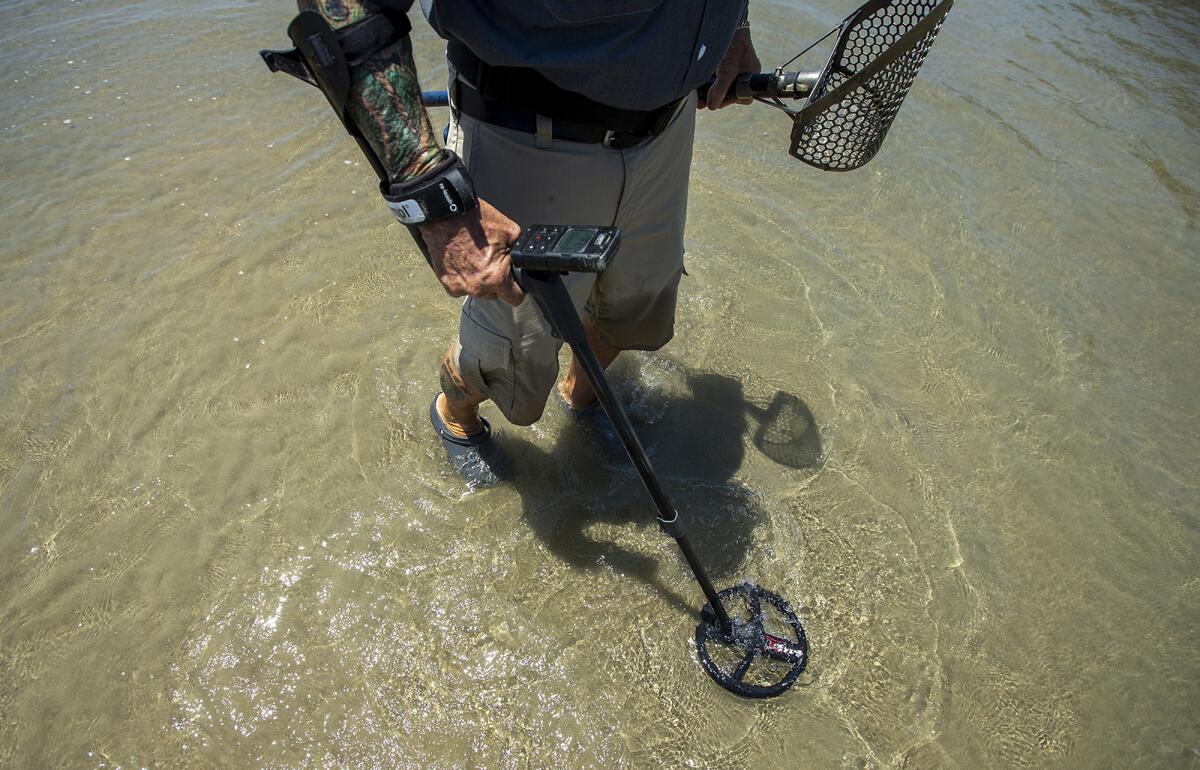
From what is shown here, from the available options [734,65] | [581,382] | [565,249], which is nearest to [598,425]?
[581,382]

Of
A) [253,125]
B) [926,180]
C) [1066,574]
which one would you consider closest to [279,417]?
[253,125]

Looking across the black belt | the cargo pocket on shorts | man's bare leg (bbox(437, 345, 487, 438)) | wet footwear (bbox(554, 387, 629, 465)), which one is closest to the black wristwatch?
the black belt

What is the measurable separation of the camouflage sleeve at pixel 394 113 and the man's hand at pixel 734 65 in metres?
1.12

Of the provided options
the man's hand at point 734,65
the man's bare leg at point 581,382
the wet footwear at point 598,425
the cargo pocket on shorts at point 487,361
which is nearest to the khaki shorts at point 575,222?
the cargo pocket on shorts at point 487,361

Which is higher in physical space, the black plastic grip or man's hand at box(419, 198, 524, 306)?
man's hand at box(419, 198, 524, 306)

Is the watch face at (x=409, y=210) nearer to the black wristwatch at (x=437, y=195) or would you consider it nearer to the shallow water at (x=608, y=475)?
the black wristwatch at (x=437, y=195)

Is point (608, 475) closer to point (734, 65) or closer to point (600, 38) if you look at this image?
point (734, 65)

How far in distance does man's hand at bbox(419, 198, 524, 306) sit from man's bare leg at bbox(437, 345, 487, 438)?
32.4 inches

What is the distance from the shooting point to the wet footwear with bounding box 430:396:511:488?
275 centimetres

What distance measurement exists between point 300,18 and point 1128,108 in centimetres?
558

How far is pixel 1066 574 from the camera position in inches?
101

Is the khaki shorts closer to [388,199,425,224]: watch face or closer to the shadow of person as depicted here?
[388,199,425,224]: watch face

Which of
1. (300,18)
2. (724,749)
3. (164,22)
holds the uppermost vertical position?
(300,18)

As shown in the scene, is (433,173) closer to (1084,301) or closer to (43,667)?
(43,667)
